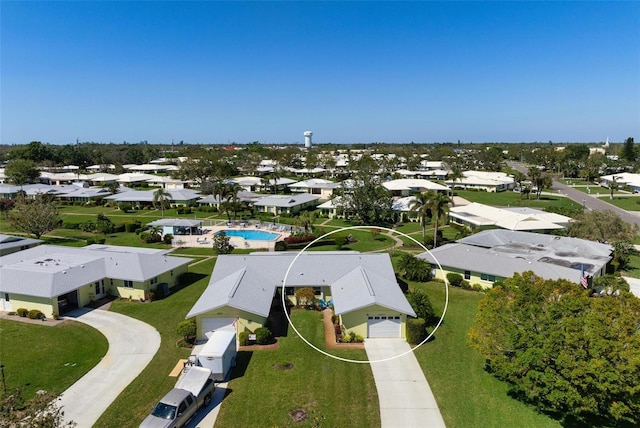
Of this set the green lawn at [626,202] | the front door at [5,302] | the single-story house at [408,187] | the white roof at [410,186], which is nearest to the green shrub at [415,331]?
the front door at [5,302]

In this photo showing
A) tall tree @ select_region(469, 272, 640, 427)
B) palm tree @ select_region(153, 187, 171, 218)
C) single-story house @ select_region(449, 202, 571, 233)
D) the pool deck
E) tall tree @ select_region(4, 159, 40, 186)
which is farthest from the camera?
tall tree @ select_region(4, 159, 40, 186)

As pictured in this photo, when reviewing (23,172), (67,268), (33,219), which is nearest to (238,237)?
(33,219)

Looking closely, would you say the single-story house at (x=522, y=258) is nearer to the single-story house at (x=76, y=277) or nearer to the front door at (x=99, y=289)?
the single-story house at (x=76, y=277)

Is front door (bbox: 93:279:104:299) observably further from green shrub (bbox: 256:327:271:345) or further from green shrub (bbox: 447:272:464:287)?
green shrub (bbox: 447:272:464:287)

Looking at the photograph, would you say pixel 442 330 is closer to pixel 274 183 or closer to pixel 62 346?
pixel 62 346

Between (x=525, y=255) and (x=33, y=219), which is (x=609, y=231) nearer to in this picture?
(x=525, y=255)

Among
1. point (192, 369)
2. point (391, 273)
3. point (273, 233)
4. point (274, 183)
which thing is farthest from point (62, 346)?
point (274, 183)

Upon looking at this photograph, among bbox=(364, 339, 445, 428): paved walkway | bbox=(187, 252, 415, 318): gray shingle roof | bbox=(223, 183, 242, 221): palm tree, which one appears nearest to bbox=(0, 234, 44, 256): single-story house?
bbox=(187, 252, 415, 318): gray shingle roof
